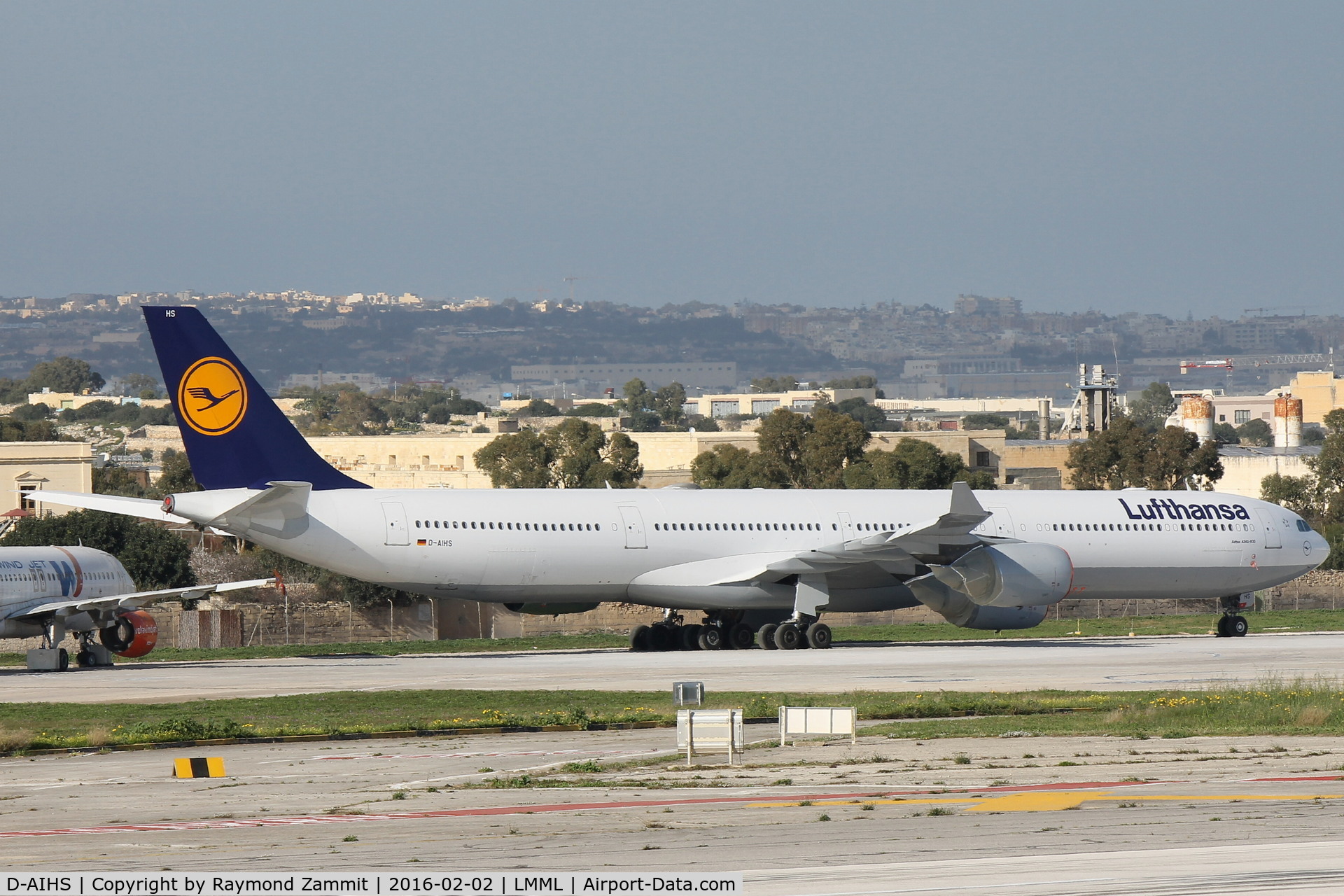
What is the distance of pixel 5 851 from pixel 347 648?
109 ft

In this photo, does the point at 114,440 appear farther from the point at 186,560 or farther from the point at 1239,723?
the point at 1239,723

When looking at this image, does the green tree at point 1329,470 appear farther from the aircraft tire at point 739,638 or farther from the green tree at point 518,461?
the aircraft tire at point 739,638

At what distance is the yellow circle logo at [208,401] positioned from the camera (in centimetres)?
3681

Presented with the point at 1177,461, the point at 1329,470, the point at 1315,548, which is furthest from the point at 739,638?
the point at 1329,470

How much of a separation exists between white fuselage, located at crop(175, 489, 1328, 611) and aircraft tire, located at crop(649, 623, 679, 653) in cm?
141

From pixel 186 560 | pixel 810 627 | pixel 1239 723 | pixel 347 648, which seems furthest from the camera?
pixel 186 560

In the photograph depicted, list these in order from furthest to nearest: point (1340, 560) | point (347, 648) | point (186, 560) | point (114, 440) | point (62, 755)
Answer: point (114, 440) → point (1340, 560) → point (186, 560) → point (347, 648) → point (62, 755)

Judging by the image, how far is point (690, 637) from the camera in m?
42.1

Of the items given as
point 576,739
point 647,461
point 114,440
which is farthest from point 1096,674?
point 114,440

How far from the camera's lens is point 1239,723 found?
2234 cm

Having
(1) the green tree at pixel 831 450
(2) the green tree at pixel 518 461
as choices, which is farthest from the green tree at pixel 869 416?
(1) the green tree at pixel 831 450

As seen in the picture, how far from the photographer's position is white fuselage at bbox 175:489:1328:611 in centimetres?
3778

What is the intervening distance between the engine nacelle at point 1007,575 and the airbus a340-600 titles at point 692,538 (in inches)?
1.8

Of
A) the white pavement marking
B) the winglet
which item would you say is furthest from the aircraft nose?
the white pavement marking
